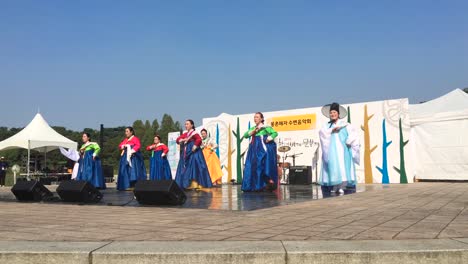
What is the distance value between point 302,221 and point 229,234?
3.98ft

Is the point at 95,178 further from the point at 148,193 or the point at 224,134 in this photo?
the point at 224,134

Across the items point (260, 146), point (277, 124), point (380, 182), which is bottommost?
point (380, 182)

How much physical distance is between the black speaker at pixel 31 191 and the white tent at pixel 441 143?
11.9 metres

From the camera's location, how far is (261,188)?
34.1 ft

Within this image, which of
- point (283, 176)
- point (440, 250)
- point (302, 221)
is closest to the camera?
point (440, 250)

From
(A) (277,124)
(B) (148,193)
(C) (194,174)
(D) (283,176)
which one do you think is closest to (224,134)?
(A) (277,124)

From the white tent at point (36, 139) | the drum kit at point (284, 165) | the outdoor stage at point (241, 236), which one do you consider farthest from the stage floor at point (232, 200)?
the white tent at point (36, 139)

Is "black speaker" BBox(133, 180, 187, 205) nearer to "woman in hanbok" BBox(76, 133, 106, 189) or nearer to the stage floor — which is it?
the stage floor

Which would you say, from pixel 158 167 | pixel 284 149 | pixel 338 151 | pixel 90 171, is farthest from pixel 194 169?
pixel 284 149

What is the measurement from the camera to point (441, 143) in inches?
597

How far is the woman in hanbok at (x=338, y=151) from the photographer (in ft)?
30.8

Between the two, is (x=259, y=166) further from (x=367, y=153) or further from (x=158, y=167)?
(x=367, y=153)

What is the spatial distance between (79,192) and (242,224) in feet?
14.3

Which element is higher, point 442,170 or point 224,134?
point 224,134
